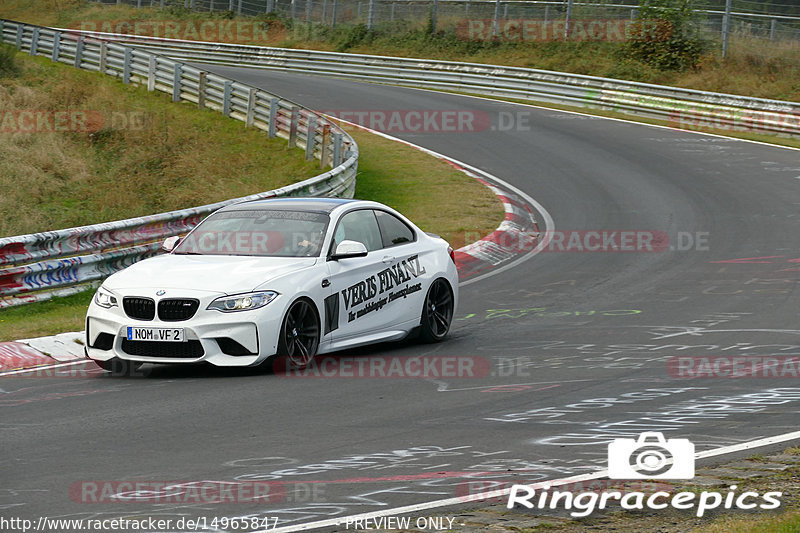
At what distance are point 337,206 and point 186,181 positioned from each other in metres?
16.5

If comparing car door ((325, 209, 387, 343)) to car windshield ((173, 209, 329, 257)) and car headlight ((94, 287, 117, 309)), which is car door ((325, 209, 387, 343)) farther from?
car headlight ((94, 287, 117, 309))

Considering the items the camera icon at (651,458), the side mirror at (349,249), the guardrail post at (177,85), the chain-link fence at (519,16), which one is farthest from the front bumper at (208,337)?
the chain-link fence at (519,16)

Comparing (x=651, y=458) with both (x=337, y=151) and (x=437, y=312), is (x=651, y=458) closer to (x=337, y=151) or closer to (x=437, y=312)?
(x=437, y=312)

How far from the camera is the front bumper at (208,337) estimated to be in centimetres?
969

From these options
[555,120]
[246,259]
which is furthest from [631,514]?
[555,120]

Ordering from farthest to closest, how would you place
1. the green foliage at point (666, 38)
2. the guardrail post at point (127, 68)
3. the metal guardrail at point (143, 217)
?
the green foliage at point (666, 38), the guardrail post at point (127, 68), the metal guardrail at point (143, 217)

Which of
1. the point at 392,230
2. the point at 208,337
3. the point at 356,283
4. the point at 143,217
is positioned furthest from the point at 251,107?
the point at 208,337

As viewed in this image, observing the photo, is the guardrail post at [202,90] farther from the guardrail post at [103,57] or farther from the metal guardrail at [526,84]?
the metal guardrail at [526,84]

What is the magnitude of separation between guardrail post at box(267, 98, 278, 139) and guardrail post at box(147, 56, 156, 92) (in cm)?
779

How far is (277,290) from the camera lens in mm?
9930

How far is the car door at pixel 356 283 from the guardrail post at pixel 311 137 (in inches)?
614

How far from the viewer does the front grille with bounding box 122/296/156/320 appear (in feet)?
32.3

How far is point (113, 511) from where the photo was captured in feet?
19.4

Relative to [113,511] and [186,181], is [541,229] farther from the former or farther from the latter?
[113,511]
